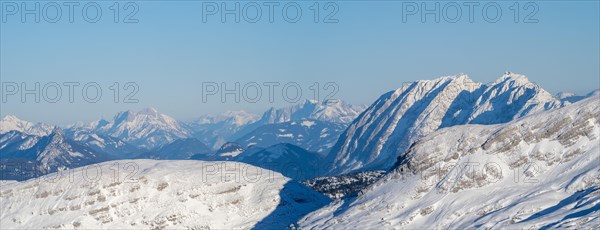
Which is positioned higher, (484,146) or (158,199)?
(484,146)

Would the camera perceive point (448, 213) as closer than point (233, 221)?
Yes

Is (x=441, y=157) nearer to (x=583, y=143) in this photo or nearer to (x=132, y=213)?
(x=583, y=143)

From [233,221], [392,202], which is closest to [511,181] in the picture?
Answer: [392,202]

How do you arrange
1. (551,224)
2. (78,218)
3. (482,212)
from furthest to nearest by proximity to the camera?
(78,218), (482,212), (551,224)

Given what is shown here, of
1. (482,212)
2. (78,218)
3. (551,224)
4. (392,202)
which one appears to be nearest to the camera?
(551,224)

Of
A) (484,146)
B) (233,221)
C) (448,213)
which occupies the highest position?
(484,146)

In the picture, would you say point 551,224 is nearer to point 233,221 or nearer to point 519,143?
point 519,143
